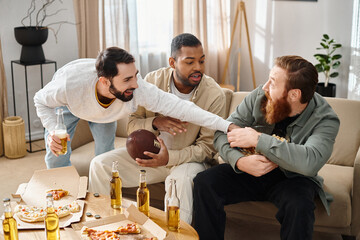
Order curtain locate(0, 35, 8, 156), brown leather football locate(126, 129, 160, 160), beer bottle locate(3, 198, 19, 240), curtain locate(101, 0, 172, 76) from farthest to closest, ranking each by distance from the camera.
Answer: curtain locate(101, 0, 172, 76), curtain locate(0, 35, 8, 156), brown leather football locate(126, 129, 160, 160), beer bottle locate(3, 198, 19, 240)

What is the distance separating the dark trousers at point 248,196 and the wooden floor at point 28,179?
0.45m

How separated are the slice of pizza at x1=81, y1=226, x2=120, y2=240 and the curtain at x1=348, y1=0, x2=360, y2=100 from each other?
3.45m

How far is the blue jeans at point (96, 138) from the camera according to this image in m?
3.00

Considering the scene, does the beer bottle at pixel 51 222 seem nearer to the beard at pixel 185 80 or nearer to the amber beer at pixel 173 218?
the amber beer at pixel 173 218

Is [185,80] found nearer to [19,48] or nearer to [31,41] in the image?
[31,41]

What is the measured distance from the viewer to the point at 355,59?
465 centimetres

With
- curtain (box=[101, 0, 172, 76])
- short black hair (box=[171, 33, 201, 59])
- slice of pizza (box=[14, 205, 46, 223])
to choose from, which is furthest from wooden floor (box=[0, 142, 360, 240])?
curtain (box=[101, 0, 172, 76])

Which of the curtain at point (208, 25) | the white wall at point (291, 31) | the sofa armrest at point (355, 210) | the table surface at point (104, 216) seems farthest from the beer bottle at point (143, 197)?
the curtain at point (208, 25)

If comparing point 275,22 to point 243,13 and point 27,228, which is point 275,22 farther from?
point 27,228

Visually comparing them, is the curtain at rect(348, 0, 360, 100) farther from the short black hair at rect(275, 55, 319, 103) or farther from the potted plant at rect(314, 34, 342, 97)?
the short black hair at rect(275, 55, 319, 103)

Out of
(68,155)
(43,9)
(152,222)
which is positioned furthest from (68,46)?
(152,222)

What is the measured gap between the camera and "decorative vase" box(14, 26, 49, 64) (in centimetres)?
430

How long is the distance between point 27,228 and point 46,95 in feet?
3.01

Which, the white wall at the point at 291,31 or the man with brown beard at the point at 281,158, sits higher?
the white wall at the point at 291,31
